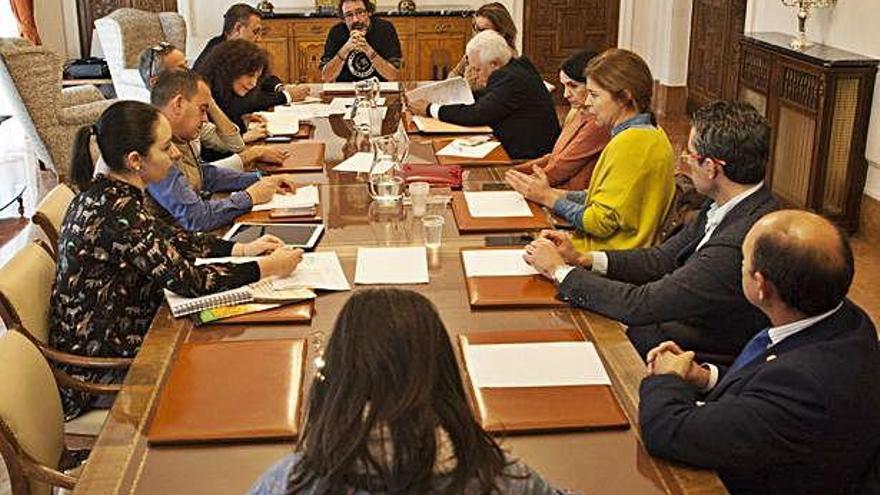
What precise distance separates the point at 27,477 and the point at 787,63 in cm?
489

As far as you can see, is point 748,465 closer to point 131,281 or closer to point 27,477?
point 27,477

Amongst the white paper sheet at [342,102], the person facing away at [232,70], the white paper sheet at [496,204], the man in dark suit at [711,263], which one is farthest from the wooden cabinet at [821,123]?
the man in dark suit at [711,263]

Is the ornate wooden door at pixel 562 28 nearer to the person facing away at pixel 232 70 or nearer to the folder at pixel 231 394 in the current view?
the person facing away at pixel 232 70

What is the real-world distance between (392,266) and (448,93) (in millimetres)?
2263

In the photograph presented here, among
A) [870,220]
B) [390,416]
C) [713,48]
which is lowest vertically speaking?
[870,220]

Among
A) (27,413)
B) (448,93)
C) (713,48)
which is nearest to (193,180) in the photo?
(27,413)

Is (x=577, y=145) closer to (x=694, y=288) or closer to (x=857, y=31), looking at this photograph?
(x=694, y=288)

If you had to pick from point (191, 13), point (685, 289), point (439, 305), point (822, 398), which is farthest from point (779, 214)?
point (191, 13)

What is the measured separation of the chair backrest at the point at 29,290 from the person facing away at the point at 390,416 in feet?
4.95

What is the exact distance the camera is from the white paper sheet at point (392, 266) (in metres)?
2.61

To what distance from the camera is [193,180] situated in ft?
11.5

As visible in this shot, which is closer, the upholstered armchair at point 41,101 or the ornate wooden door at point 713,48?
the upholstered armchair at point 41,101

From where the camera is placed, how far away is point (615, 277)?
291 cm

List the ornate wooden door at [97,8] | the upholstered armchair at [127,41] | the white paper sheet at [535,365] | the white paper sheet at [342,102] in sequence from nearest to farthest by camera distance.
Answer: the white paper sheet at [535,365], the white paper sheet at [342,102], the upholstered armchair at [127,41], the ornate wooden door at [97,8]
